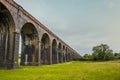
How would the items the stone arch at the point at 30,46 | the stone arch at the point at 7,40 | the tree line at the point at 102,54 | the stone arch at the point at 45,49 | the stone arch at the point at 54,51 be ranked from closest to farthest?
1. the stone arch at the point at 7,40
2. the stone arch at the point at 30,46
3. the stone arch at the point at 45,49
4. the stone arch at the point at 54,51
5. the tree line at the point at 102,54

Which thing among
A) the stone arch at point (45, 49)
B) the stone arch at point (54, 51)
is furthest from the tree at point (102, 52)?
the stone arch at point (45, 49)

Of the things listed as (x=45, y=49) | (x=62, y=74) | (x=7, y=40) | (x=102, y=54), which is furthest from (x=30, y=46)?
(x=102, y=54)

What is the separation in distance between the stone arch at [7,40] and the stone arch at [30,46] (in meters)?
8.71

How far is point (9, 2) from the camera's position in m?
22.3

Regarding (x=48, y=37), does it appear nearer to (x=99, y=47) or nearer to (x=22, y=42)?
(x=22, y=42)

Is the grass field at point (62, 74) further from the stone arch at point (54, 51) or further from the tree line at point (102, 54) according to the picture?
the tree line at point (102, 54)

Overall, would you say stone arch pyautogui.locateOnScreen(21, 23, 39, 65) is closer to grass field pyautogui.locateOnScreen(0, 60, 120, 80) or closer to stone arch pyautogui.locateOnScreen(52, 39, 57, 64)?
stone arch pyautogui.locateOnScreen(52, 39, 57, 64)

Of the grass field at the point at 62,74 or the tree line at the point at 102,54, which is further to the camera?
the tree line at the point at 102,54

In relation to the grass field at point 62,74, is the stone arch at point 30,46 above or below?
above

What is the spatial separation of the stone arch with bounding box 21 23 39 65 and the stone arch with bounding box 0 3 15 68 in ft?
28.6

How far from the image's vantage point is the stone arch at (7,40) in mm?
22875

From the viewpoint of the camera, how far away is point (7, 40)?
23641 mm

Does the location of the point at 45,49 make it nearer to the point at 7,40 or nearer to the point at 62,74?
the point at 7,40

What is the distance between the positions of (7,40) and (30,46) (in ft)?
37.1
